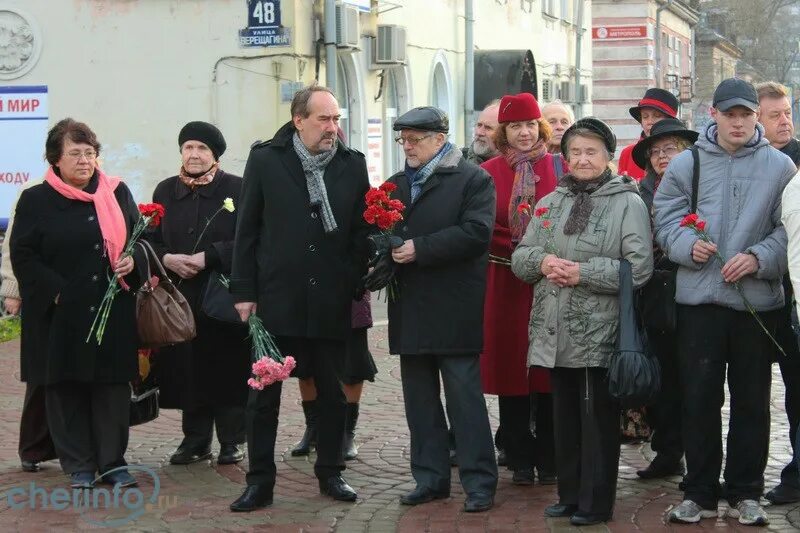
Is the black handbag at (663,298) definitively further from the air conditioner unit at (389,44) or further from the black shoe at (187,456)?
the air conditioner unit at (389,44)

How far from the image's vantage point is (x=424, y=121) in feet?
24.8

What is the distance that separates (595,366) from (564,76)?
29691 millimetres

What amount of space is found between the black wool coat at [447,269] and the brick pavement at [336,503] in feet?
2.70

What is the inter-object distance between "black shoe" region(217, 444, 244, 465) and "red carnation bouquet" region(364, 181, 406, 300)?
1.82 metres

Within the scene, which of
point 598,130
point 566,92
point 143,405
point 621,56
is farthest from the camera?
point 621,56

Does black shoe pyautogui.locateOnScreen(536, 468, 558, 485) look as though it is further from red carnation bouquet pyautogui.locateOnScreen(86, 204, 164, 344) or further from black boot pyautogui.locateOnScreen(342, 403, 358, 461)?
red carnation bouquet pyautogui.locateOnScreen(86, 204, 164, 344)

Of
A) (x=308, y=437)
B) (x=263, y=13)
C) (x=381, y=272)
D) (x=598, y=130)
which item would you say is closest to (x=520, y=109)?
(x=598, y=130)

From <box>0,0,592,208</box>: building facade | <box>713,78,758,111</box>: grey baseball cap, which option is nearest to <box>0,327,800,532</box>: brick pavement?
<box>713,78,758,111</box>: grey baseball cap

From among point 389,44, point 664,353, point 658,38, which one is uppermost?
point 658,38

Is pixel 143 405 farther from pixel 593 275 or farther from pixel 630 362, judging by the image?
pixel 630 362

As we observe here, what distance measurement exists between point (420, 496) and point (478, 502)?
323mm

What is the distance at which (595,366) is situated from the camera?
6.98 meters

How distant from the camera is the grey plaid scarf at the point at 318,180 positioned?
7512mm

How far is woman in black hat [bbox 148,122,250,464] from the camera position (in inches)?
339
